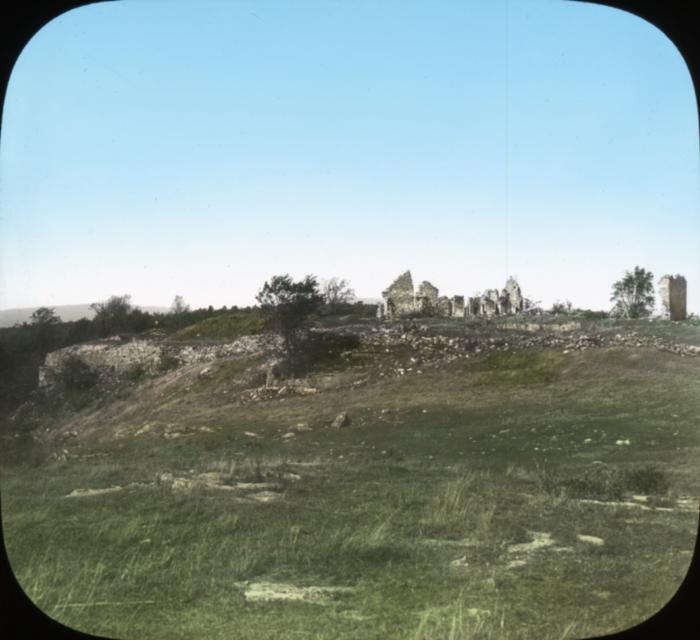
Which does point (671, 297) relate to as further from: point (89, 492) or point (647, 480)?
point (89, 492)

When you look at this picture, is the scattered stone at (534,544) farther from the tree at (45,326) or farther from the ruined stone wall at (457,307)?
the tree at (45,326)

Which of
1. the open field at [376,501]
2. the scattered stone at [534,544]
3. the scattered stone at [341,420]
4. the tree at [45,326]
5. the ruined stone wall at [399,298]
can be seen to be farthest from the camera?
the scattered stone at [341,420]

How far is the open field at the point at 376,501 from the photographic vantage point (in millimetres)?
2814

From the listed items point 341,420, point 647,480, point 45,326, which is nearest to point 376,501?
point 341,420

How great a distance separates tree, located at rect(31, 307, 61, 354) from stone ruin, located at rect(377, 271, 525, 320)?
1.56m

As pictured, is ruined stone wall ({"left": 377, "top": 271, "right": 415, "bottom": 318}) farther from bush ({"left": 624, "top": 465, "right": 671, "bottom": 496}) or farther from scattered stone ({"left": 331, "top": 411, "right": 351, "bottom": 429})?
bush ({"left": 624, "top": 465, "right": 671, "bottom": 496})

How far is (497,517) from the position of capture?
3.41 meters

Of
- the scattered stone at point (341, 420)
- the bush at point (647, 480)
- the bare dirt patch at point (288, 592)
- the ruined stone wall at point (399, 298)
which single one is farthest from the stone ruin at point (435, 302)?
the bare dirt patch at point (288, 592)

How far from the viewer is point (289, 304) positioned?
3355 millimetres

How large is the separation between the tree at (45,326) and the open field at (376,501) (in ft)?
1.51

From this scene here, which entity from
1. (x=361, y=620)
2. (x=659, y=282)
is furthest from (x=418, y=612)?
(x=659, y=282)

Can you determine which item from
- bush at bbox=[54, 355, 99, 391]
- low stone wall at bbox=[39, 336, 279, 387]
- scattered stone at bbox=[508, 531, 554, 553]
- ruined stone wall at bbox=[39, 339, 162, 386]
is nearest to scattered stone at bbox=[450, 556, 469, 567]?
scattered stone at bbox=[508, 531, 554, 553]

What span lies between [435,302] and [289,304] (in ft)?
2.84

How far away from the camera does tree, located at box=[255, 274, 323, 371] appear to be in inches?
129
